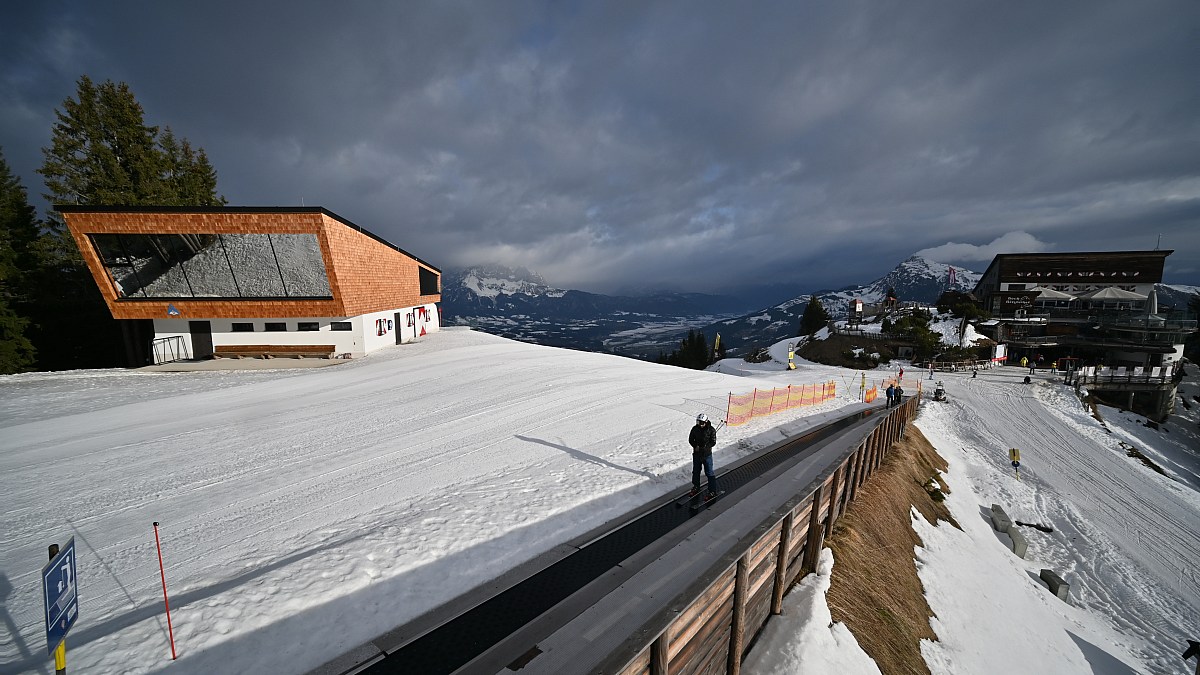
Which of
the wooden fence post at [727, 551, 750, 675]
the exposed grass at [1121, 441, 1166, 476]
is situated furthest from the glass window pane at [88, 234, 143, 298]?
the exposed grass at [1121, 441, 1166, 476]

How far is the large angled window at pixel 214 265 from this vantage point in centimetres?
2156

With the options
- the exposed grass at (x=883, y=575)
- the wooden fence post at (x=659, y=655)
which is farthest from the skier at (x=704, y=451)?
the wooden fence post at (x=659, y=655)

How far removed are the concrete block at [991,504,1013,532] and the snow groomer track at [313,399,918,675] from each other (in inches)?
487

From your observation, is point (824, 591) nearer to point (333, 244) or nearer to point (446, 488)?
point (446, 488)

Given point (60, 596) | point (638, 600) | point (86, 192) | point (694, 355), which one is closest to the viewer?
point (60, 596)

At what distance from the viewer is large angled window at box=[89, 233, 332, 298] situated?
2156 cm

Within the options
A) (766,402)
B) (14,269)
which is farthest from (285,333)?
(766,402)

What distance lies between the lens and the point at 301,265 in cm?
2298

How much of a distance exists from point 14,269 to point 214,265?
16.2 m

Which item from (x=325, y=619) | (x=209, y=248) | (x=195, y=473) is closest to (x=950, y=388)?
(x=325, y=619)

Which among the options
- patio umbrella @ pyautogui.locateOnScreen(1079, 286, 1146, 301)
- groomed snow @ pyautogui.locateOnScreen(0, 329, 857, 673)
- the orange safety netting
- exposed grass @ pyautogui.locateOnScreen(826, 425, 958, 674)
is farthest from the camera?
patio umbrella @ pyautogui.locateOnScreen(1079, 286, 1146, 301)

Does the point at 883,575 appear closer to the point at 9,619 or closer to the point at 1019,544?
the point at 1019,544

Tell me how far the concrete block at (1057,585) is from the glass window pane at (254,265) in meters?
36.4

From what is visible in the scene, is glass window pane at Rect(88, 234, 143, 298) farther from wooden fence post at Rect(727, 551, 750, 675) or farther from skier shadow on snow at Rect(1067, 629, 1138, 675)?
skier shadow on snow at Rect(1067, 629, 1138, 675)
